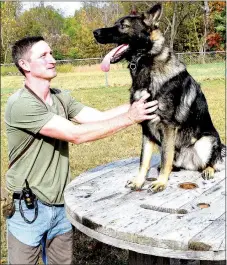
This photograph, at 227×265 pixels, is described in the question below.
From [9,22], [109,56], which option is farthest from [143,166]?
[9,22]

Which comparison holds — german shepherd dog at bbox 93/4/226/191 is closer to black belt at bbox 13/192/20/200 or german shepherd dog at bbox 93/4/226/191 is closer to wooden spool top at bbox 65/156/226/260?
wooden spool top at bbox 65/156/226/260

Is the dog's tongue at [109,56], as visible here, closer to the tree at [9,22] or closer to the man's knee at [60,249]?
the man's knee at [60,249]

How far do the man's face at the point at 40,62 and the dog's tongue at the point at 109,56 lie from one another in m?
0.36

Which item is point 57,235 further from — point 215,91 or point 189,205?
point 215,91

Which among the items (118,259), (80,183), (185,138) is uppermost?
(185,138)

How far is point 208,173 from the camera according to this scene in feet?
8.42

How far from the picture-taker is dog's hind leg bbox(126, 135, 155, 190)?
241 cm

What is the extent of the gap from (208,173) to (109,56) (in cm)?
97

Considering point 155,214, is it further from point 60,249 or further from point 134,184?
point 60,249

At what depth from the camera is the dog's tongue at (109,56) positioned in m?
2.38

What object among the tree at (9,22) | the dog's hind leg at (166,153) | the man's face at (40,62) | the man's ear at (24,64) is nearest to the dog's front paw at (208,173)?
the dog's hind leg at (166,153)

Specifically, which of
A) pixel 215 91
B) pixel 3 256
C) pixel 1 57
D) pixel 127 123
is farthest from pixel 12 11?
pixel 215 91

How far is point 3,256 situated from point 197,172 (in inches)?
77.0

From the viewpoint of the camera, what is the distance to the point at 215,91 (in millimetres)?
7840
